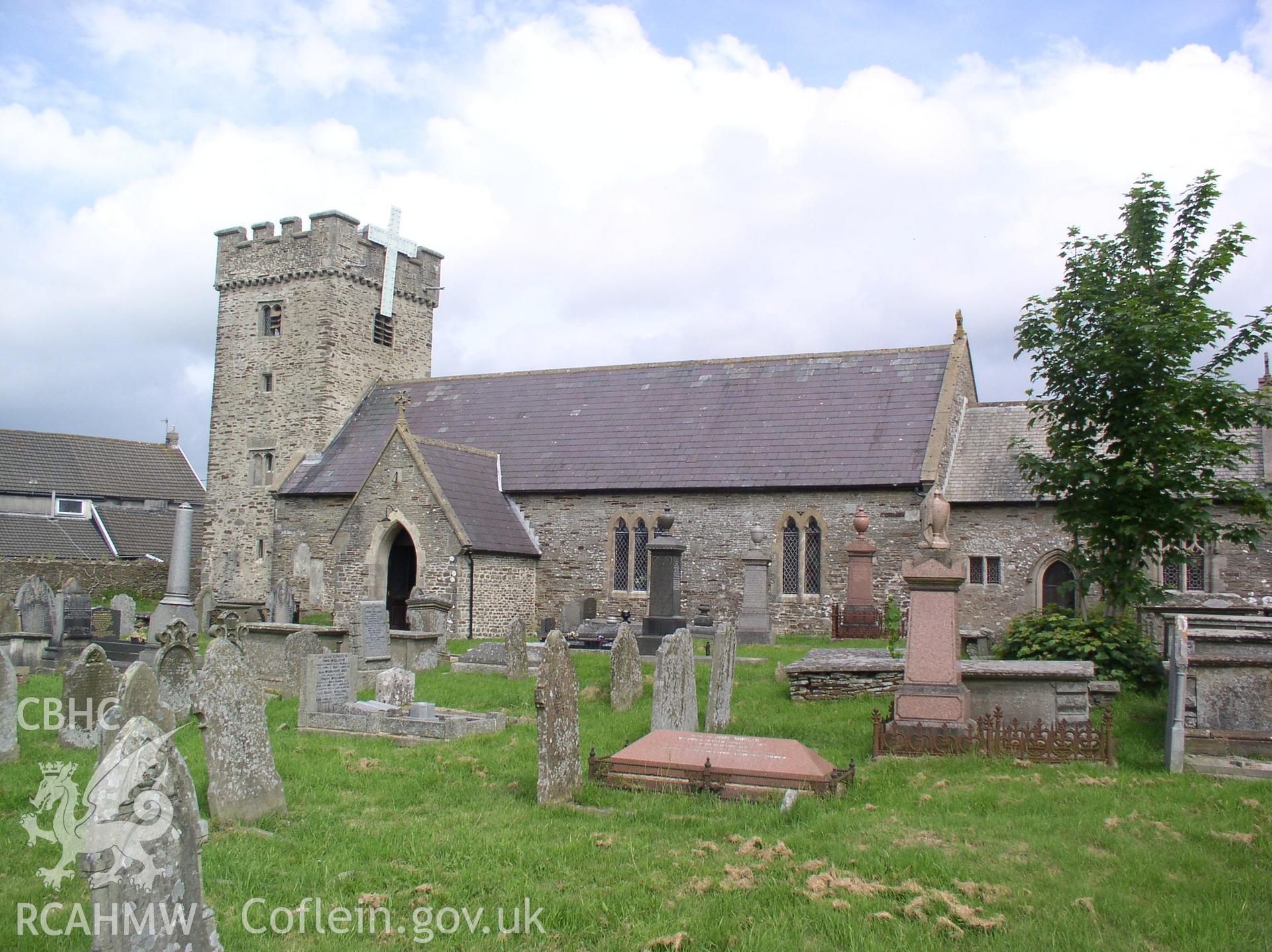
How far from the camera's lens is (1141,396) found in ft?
45.7

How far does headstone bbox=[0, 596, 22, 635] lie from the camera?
60.7 feet

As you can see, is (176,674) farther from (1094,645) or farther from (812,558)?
(812,558)

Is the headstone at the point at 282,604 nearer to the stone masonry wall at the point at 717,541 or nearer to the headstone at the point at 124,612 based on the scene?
the headstone at the point at 124,612

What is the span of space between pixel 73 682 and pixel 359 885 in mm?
5608

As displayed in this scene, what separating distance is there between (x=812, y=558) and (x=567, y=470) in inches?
271

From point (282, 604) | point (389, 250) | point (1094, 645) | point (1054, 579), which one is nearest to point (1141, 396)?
point (1094, 645)

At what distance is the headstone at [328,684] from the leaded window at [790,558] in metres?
14.5

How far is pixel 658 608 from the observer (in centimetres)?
1981

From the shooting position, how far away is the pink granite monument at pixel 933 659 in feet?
32.9

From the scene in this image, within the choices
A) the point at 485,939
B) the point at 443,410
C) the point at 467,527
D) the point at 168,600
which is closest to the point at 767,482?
the point at 467,527

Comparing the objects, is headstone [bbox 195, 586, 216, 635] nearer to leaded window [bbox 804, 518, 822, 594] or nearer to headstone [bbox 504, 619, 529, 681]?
headstone [bbox 504, 619, 529, 681]

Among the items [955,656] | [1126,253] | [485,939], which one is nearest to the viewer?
[485,939]

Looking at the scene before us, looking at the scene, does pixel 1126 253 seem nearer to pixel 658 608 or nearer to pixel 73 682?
pixel 658 608

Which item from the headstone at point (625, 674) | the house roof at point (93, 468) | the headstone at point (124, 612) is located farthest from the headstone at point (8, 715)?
the house roof at point (93, 468)
